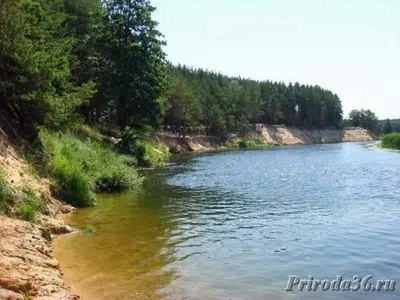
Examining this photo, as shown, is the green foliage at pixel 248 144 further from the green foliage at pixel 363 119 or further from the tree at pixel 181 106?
the green foliage at pixel 363 119

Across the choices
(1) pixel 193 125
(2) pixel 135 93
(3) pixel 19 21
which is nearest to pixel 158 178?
(2) pixel 135 93

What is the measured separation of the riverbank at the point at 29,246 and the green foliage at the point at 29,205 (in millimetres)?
172

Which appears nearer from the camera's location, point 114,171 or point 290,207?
point 290,207

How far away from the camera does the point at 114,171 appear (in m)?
28.1

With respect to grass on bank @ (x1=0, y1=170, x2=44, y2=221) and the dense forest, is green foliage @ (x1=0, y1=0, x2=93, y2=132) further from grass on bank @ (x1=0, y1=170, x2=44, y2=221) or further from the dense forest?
grass on bank @ (x1=0, y1=170, x2=44, y2=221)

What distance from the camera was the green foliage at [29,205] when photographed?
14.5 meters

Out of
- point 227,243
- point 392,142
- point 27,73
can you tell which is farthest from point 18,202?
point 392,142

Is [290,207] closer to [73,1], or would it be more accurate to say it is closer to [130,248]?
[130,248]

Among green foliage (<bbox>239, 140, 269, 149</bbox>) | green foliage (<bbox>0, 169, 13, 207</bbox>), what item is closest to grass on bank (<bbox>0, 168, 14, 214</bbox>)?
green foliage (<bbox>0, 169, 13, 207</bbox>)

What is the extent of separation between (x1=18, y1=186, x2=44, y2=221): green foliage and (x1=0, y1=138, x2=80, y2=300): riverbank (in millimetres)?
172

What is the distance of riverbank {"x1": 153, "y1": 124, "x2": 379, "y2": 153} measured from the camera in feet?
278

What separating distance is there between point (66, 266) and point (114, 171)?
1612 cm

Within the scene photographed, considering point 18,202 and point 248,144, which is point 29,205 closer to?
point 18,202

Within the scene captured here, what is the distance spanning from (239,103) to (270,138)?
1456 cm
